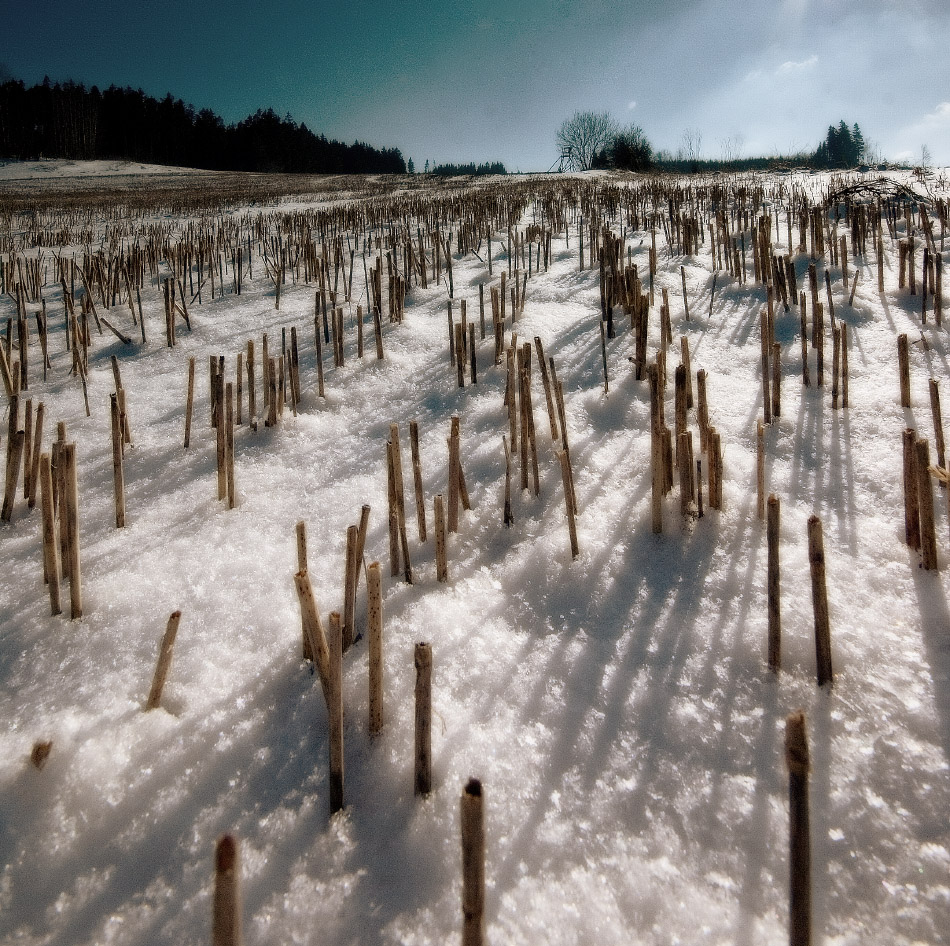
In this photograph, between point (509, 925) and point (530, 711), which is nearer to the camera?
point (509, 925)

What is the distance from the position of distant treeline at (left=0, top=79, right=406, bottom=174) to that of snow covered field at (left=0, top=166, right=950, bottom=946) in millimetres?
52944

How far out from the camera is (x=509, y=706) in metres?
1.35

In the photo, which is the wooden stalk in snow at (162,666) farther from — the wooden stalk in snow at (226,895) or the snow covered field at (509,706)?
the wooden stalk in snow at (226,895)

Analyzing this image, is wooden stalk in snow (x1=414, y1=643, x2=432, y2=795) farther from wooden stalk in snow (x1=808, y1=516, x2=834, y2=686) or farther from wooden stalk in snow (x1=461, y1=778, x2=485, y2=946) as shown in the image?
wooden stalk in snow (x1=808, y1=516, x2=834, y2=686)

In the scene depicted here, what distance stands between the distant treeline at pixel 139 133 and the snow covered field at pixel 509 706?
52.9 meters

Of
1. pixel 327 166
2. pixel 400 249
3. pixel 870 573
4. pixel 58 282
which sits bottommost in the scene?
pixel 870 573

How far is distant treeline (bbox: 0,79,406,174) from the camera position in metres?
42.8

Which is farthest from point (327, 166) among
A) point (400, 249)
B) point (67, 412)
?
point (67, 412)

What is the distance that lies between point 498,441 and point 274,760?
1.49m

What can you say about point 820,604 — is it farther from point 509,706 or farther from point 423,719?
point 423,719

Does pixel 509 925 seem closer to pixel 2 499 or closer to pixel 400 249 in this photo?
pixel 2 499

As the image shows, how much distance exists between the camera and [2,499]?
7.30 ft

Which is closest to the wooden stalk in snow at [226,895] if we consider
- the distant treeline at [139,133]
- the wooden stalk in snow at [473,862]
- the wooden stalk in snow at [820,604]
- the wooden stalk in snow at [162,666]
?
the wooden stalk in snow at [473,862]

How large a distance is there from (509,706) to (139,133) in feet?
193
